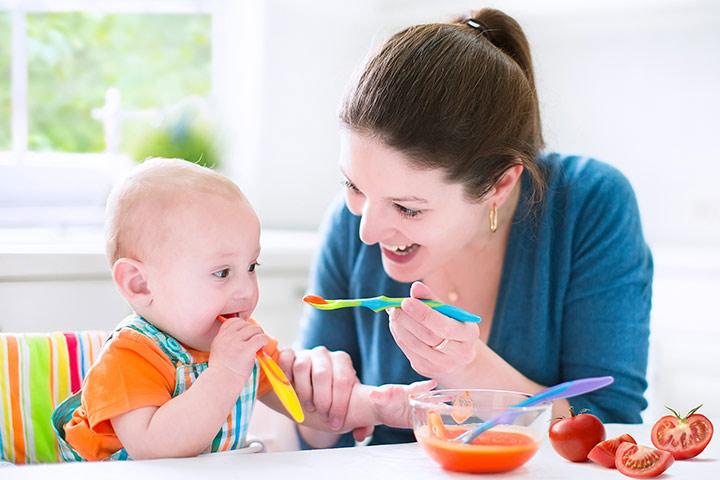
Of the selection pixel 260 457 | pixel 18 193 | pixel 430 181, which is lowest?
pixel 18 193

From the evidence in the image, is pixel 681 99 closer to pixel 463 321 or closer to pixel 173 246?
pixel 463 321

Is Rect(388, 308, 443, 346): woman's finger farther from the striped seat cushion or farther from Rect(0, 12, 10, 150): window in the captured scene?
Rect(0, 12, 10, 150): window

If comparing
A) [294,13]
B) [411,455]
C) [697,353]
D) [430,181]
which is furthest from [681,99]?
[411,455]

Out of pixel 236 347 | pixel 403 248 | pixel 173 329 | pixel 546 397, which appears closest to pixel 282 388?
pixel 236 347

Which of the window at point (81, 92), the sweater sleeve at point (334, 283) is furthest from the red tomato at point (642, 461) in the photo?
the window at point (81, 92)

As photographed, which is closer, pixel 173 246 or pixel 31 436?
pixel 173 246

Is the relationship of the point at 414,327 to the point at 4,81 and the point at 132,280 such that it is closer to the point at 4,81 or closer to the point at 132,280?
the point at 132,280

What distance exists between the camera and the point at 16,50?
291 cm

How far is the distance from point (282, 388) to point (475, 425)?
25 centimetres

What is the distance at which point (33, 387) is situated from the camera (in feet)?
4.75

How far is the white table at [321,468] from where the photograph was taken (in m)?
1.05

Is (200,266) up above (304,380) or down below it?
above

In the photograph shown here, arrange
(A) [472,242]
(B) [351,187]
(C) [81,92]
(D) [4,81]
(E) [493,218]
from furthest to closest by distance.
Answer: (C) [81,92] < (D) [4,81] < (A) [472,242] < (E) [493,218] < (B) [351,187]

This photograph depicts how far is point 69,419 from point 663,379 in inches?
65.2
